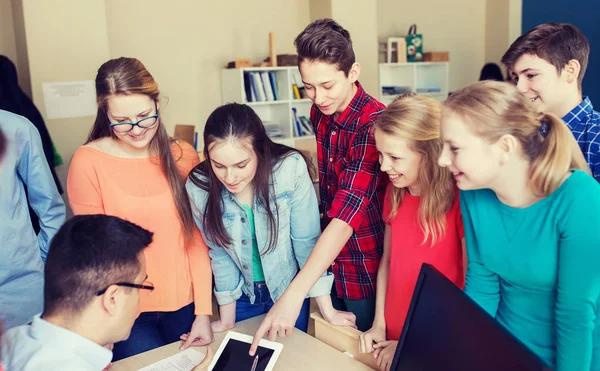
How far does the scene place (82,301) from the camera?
4.10 ft

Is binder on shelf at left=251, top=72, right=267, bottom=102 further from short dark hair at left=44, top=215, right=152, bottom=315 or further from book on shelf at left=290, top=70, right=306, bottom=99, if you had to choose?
short dark hair at left=44, top=215, right=152, bottom=315

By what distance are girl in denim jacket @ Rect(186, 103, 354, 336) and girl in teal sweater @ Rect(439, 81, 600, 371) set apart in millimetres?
657

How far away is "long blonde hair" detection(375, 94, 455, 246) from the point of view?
1598mm

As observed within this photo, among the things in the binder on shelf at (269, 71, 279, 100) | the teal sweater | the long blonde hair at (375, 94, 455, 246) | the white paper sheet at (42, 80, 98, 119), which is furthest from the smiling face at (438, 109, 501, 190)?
the binder on shelf at (269, 71, 279, 100)

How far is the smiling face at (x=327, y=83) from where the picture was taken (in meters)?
1.77

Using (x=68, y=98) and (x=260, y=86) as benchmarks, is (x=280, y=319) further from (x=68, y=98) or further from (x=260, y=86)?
(x=260, y=86)

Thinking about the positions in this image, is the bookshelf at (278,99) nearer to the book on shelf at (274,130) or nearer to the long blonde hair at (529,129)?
the book on shelf at (274,130)

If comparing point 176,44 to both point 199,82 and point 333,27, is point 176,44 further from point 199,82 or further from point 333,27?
point 333,27

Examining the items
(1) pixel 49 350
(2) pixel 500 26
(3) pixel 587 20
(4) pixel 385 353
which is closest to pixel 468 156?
(4) pixel 385 353

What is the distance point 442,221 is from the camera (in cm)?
163

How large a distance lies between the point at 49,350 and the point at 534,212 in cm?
110

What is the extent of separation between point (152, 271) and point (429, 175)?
957 millimetres

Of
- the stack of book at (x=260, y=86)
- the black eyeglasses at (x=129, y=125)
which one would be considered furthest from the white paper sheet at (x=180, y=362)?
the stack of book at (x=260, y=86)

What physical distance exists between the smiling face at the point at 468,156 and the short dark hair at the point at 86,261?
0.78 metres
